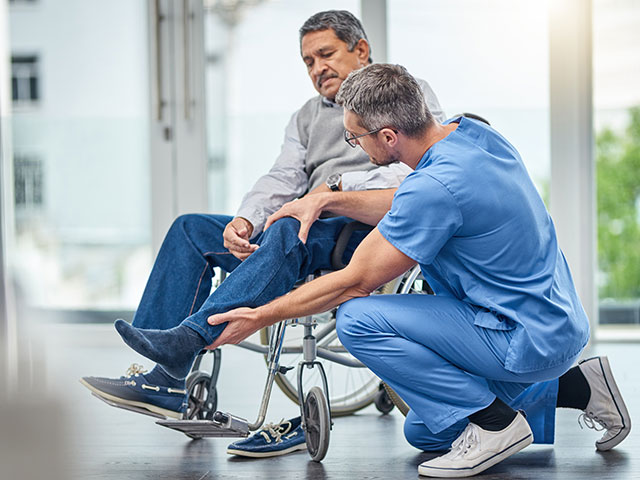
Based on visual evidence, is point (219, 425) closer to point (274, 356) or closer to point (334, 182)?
point (274, 356)

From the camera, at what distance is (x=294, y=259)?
1716 mm

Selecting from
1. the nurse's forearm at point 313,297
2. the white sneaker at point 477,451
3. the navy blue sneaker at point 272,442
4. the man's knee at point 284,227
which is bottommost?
the navy blue sneaker at point 272,442

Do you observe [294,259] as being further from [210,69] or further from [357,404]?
[210,69]

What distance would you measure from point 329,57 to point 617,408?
117 cm

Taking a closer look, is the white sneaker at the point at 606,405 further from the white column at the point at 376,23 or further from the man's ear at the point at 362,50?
the white column at the point at 376,23

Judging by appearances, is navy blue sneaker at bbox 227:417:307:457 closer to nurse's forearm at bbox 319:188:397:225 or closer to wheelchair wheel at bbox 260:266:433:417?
wheelchair wheel at bbox 260:266:433:417

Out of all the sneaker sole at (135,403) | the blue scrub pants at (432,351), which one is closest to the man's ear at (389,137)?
the blue scrub pants at (432,351)

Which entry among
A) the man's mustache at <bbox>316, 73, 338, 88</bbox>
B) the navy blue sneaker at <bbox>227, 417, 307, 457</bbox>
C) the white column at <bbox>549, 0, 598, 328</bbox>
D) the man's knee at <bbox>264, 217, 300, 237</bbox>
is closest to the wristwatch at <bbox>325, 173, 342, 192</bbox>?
the man's knee at <bbox>264, 217, 300, 237</bbox>

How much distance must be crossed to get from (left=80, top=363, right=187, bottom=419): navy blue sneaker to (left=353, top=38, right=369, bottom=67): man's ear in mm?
1041

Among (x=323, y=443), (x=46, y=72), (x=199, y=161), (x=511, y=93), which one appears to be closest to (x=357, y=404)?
(x=323, y=443)

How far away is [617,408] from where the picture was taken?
1.76 metres

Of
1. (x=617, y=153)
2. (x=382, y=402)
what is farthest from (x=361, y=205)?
(x=617, y=153)

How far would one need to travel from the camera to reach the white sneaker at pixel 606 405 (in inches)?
69.3

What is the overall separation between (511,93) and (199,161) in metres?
1.59
